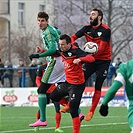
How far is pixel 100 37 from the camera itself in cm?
1414

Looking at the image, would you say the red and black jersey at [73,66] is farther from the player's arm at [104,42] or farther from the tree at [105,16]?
the tree at [105,16]

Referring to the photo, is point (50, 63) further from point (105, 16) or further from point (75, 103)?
point (105, 16)

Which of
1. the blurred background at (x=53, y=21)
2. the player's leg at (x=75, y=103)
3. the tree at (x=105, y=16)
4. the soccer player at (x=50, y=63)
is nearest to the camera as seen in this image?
the player's leg at (x=75, y=103)

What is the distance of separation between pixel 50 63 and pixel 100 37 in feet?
4.28

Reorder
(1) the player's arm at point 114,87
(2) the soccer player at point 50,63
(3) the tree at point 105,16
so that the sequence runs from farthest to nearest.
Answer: (3) the tree at point 105,16 → (2) the soccer player at point 50,63 → (1) the player's arm at point 114,87

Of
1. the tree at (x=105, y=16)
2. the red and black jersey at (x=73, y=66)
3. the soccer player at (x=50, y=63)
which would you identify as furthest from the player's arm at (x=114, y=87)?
the tree at (x=105, y=16)

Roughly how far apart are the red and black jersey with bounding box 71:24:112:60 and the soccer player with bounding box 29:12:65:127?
0.74 m

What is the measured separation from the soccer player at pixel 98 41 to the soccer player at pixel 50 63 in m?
0.74

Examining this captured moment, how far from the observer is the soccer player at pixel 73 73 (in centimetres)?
1207

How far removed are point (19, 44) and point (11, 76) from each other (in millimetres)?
17643

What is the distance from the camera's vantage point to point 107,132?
13.4 metres

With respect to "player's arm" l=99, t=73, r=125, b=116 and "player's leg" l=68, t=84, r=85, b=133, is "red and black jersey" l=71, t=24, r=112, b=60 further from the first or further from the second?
"player's arm" l=99, t=73, r=125, b=116

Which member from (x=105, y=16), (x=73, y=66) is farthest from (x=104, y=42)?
(x=105, y=16)

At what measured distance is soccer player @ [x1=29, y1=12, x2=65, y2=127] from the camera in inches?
523
